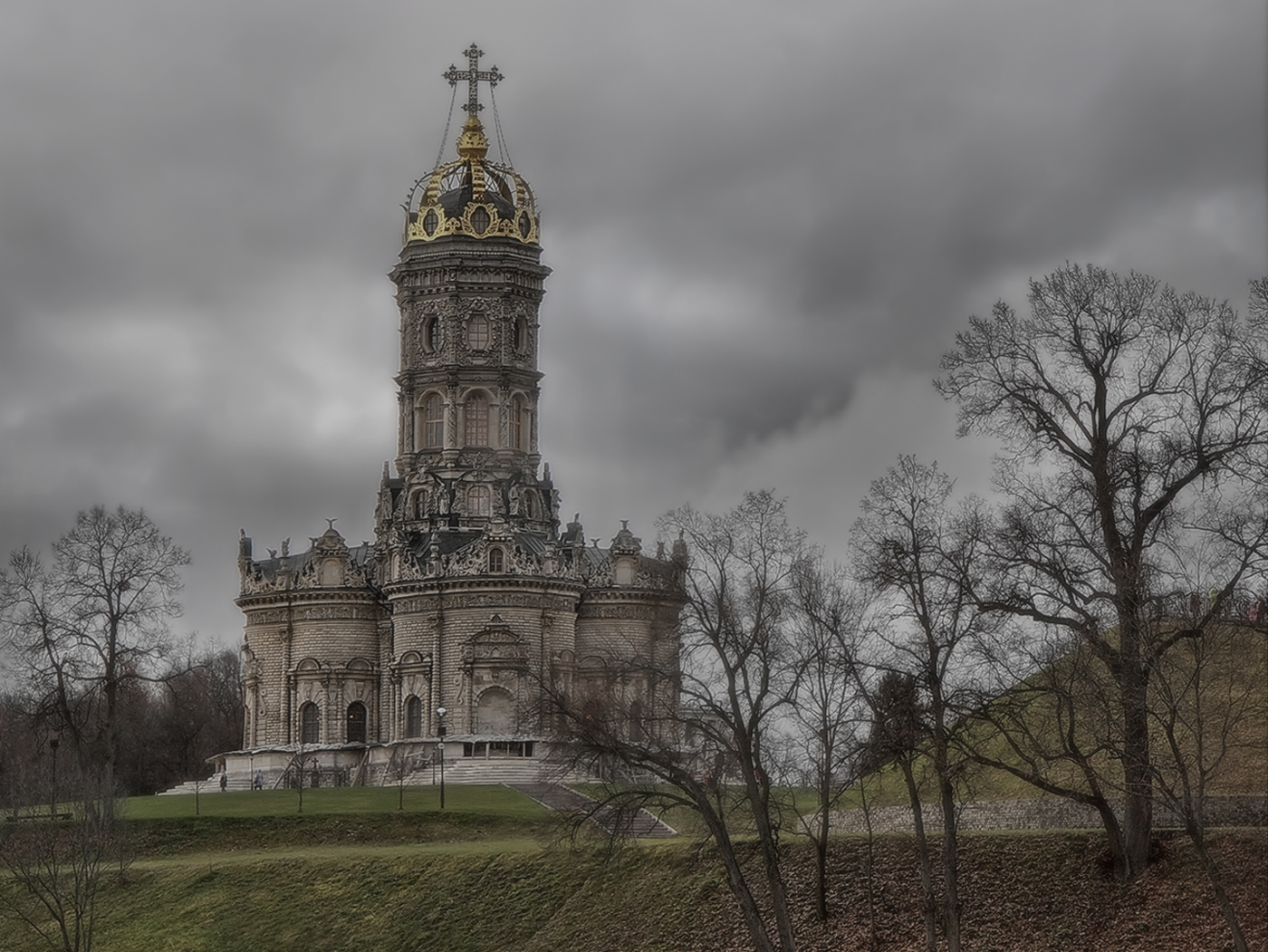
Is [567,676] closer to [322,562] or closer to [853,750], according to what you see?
[322,562]

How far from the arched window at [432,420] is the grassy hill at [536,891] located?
28016 millimetres

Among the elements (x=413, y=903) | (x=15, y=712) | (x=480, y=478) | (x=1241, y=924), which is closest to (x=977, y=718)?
(x=1241, y=924)

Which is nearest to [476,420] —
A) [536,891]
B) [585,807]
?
[585,807]

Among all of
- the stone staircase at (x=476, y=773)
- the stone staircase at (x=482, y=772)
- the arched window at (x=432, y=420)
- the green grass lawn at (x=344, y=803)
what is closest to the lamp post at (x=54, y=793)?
the green grass lawn at (x=344, y=803)

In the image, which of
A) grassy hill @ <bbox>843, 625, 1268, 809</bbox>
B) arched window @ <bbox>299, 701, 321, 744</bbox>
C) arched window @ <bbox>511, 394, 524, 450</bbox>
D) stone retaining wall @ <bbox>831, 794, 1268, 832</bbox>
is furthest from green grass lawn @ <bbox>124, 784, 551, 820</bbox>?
arched window @ <bbox>511, 394, 524, 450</bbox>

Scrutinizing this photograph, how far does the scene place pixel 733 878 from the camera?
44.0 meters

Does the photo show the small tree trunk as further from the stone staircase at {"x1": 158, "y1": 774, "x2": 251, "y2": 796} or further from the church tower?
the church tower

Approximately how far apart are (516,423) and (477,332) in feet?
13.8

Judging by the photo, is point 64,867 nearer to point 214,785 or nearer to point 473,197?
point 214,785

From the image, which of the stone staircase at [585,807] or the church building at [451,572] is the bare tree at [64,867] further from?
the church building at [451,572]

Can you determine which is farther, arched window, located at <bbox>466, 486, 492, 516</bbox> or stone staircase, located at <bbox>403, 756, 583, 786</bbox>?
arched window, located at <bbox>466, 486, 492, 516</bbox>

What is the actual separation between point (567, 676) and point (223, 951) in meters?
29.4

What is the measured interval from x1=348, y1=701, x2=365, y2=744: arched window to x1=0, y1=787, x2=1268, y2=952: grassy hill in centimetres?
2110

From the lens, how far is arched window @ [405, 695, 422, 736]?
84.4 meters
